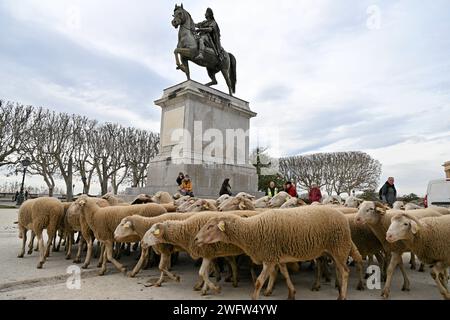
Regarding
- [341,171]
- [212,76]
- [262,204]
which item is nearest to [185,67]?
[212,76]

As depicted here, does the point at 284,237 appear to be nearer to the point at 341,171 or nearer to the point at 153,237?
the point at 153,237

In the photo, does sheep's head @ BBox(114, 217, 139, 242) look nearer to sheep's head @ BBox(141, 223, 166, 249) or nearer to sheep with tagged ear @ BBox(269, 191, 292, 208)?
sheep's head @ BBox(141, 223, 166, 249)

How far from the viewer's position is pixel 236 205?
243 inches

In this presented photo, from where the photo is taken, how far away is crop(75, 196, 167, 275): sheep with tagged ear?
5495 mm

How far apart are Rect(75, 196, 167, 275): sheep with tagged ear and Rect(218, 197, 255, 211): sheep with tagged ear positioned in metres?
1.29

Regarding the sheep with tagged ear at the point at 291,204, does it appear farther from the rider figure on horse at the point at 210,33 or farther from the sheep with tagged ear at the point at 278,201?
the rider figure on horse at the point at 210,33

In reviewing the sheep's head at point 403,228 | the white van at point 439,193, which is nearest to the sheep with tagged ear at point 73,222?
the sheep's head at point 403,228

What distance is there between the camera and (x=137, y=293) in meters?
4.07

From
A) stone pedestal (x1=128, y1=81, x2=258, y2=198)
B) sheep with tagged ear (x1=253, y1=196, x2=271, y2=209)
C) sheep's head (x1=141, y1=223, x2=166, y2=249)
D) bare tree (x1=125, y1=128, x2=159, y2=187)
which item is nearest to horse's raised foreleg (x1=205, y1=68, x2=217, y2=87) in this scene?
stone pedestal (x1=128, y1=81, x2=258, y2=198)

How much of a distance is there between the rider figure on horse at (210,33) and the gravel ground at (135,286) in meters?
11.3

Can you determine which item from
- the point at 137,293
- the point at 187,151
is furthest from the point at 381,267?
the point at 187,151

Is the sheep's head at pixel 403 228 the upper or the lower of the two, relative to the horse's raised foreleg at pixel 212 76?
lower

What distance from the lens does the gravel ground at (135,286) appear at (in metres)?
3.98
